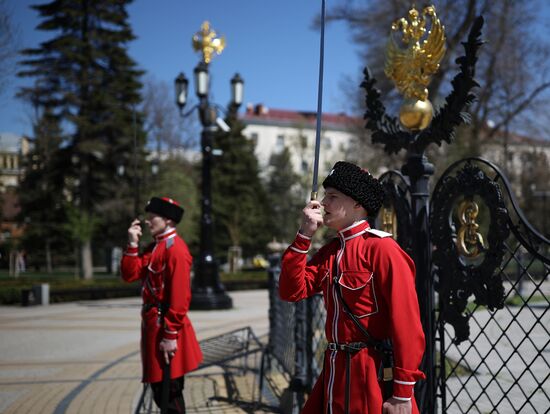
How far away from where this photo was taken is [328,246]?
122 inches

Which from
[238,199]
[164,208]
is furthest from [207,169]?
[238,199]

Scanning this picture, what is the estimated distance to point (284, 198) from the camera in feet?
175

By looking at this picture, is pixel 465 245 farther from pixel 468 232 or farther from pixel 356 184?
pixel 356 184

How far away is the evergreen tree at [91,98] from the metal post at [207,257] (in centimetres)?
1454

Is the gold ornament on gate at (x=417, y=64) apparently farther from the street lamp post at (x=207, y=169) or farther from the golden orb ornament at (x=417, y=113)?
the street lamp post at (x=207, y=169)

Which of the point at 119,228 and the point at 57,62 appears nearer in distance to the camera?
the point at 57,62

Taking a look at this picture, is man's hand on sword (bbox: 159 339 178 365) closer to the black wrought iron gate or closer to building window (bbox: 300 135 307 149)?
the black wrought iron gate

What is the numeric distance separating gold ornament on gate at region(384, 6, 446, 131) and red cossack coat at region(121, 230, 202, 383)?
2.20 metres

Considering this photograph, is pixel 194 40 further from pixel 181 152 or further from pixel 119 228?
pixel 181 152

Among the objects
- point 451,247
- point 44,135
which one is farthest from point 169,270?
point 44,135

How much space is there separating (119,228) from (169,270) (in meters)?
30.9

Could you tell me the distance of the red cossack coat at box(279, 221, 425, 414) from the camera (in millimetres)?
2518

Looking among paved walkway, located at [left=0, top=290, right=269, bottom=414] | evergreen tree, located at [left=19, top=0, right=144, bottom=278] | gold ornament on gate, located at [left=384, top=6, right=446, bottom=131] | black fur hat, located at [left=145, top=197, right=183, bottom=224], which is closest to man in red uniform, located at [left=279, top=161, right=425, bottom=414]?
gold ornament on gate, located at [left=384, top=6, right=446, bottom=131]

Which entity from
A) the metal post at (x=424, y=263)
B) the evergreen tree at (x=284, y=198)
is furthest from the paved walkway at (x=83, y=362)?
the evergreen tree at (x=284, y=198)
